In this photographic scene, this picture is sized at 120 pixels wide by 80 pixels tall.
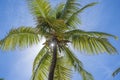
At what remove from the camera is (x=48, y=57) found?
55.5 ft

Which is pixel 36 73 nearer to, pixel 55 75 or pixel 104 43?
A: pixel 55 75

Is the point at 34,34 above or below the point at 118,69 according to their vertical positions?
above

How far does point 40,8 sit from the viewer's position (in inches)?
664

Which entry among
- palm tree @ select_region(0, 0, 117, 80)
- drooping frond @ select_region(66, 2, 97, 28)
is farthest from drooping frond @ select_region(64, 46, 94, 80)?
drooping frond @ select_region(66, 2, 97, 28)

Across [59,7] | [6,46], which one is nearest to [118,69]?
[59,7]

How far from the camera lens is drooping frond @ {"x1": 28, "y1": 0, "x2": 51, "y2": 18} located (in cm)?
1684

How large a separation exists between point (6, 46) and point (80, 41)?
3.54 m

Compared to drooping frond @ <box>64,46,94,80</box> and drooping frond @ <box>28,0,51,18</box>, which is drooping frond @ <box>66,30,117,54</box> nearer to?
drooping frond @ <box>64,46,94,80</box>

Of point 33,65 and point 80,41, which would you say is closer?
point 80,41

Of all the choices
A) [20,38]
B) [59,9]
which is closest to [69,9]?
[59,9]

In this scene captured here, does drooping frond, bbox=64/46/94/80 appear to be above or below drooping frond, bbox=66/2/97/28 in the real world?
below

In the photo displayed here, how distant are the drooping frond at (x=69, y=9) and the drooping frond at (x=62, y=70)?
7.12 ft

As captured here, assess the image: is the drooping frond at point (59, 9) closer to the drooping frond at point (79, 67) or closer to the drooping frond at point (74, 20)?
the drooping frond at point (74, 20)

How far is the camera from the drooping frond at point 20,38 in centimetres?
1605
